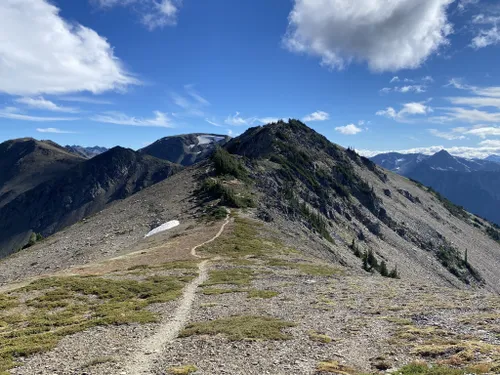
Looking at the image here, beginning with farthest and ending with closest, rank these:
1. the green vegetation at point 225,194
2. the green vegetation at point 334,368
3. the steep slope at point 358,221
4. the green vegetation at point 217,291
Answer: the steep slope at point 358,221
the green vegetation at point 225,194
the green vegetation at point 217,291
the green vegetation at point 334,368

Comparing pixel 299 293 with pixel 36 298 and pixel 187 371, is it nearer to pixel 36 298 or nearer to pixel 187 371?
pixel 187 371

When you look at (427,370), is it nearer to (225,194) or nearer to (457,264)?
(225,194)

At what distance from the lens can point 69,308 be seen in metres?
33.4

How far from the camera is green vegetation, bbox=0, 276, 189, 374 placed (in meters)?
23.9

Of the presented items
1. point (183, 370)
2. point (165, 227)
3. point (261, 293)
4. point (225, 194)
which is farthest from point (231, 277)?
point (225, 194)

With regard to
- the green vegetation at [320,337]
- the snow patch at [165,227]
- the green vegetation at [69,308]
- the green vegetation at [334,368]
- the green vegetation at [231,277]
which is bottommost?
the green vegetation at [69,308]

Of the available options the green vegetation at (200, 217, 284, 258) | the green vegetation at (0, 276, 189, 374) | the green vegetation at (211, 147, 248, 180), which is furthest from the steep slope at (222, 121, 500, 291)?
the green vegetation at (0, 276, 189, 374)

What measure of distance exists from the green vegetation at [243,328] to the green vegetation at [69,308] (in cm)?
499

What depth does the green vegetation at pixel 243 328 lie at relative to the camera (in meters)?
22.8

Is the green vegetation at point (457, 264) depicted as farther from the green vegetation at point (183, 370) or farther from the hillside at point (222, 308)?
the green vegetation at point (183, 370)

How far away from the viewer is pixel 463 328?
23.1m

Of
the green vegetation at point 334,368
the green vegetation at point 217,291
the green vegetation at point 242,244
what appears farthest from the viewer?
the green vegetation at point 242,244

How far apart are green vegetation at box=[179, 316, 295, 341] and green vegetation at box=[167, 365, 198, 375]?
4.48 metres

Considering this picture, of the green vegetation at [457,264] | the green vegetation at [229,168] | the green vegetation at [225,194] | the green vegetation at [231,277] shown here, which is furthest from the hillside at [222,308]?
the green vegetation at [457,264]
